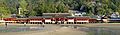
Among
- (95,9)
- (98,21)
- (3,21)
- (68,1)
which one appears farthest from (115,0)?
(3,21)

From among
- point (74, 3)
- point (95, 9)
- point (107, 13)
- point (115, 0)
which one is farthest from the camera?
point (74, 3)

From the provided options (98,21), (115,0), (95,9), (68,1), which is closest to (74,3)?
(68,1)

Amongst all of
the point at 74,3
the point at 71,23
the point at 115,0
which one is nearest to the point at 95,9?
the point at 115,0

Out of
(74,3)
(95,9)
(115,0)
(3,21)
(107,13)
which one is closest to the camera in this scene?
(3,21)

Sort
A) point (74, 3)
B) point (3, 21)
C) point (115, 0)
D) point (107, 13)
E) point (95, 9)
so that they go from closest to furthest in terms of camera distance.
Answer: point (3, 21) → point (107, 13) → point (95, 9) → point (115, 0) → point (74, 3)

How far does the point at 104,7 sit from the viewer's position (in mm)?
122688

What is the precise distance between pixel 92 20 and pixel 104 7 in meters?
45.2

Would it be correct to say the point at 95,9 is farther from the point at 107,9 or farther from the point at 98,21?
the point at 98,21

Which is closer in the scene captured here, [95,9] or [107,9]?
[107,9]

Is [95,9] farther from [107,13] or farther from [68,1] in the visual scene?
[68,1]

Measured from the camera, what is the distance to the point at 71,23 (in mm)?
75375

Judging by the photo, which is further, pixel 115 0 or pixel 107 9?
pixel 115 0

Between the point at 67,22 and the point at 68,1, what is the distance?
103 metres

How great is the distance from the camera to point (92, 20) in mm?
78625
